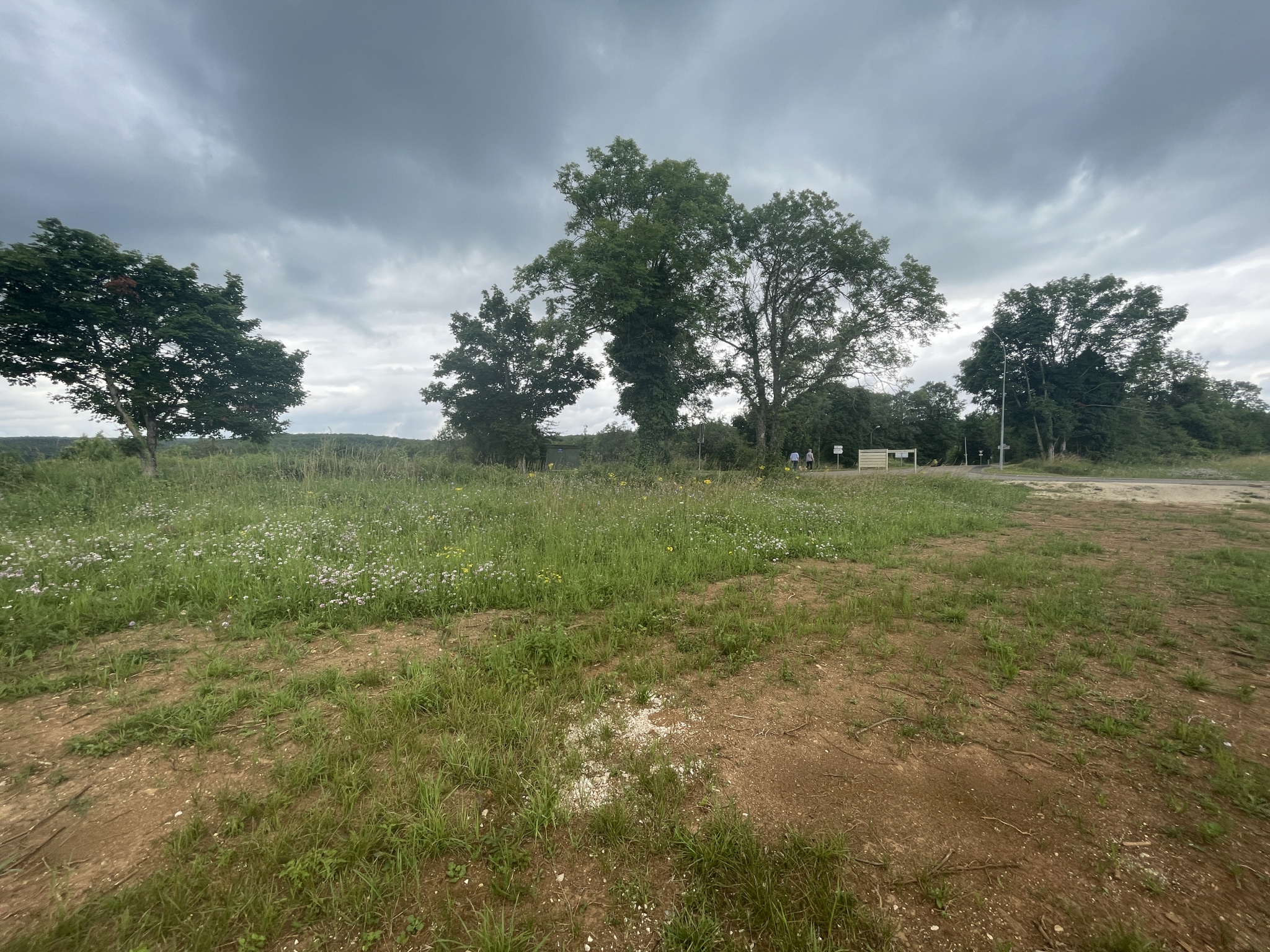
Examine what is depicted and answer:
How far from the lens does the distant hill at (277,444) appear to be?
11359mm

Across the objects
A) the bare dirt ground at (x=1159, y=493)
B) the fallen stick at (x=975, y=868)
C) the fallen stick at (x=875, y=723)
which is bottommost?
the fallen stick at (x=975, y=868)

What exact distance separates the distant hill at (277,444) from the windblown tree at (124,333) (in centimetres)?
137

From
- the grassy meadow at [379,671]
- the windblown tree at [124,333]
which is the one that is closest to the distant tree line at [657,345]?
the windblown tree at [124,333]

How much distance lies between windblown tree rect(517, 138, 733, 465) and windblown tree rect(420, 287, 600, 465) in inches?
262

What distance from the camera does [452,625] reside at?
13.5 ft

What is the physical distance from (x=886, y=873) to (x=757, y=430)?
81.5 feet

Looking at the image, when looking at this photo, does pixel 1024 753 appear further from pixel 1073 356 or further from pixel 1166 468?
pixel 1073 356

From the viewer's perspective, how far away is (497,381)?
86.7 ft

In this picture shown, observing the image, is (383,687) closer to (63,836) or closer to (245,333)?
(63,836)

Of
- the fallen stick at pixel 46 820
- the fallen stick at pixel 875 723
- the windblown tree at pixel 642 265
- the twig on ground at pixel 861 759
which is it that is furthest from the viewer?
the windblown tree at pixel 642 265

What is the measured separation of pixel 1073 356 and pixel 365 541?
4846 cm

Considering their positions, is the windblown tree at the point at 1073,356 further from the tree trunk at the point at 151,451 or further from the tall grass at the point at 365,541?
the tree trunk at the point at 151,451

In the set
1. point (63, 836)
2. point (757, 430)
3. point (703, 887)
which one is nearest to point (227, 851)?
point (63, 836)

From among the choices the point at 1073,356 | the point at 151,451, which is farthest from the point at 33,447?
the point at 1073,356
